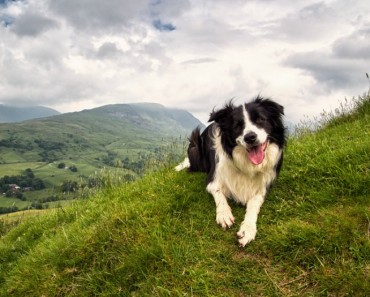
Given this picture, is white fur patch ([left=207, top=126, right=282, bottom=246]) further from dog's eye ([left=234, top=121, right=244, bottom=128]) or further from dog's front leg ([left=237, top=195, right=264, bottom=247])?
dog's eye ([left=234, top=121, right=244, bottom=128])

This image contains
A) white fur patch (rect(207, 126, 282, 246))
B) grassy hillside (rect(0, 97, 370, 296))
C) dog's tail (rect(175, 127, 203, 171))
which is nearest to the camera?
grassy hillside (rect(0, 97, 370, 296))

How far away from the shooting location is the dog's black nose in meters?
6.22

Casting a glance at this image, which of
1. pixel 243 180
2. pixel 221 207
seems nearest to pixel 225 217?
pixel 221 207

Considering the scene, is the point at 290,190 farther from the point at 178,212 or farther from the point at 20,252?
the point at 20,252

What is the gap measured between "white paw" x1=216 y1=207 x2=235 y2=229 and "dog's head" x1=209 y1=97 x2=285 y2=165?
3.32ft

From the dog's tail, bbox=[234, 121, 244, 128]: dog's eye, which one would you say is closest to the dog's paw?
bbox=[234, 121, 244, 128]: dog's eye

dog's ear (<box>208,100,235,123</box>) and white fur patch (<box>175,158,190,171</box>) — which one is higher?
dog's ear (<box>208,100,235,123</box>)

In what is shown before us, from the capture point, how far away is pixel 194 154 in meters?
9.38

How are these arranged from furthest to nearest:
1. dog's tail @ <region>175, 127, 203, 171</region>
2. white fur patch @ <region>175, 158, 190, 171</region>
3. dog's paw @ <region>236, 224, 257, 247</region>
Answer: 1. white fur patch @ <region>175, 158, 190, 171</region>
2. dog's tail @ <region>175, 127, 203, 171</region>
3. dog's paw @ <region>236, 224, 257, 247</region>

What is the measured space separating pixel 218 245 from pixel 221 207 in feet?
3.08

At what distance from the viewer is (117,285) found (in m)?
5.67

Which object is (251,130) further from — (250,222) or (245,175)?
(250,222)

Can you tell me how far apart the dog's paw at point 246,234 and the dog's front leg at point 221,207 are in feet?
1.29

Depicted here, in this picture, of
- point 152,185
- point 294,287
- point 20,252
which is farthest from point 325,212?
point 20,252
